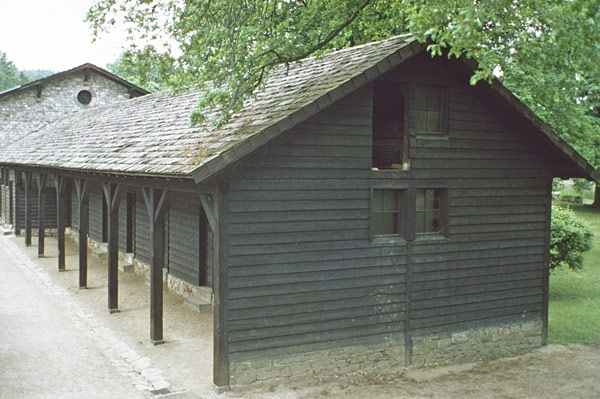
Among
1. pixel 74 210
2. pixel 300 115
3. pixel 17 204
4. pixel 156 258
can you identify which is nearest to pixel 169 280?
pixel 156 258

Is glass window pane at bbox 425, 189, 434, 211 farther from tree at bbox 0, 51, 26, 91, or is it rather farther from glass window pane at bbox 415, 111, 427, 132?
tree at bbox 0, 51, 26, 91

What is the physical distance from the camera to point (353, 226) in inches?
399

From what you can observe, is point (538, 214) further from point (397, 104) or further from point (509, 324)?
point (397, 104)

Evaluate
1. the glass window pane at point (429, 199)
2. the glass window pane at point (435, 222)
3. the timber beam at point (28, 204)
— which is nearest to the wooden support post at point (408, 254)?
the glass window pane at point (429, 199)

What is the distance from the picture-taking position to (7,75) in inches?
3787

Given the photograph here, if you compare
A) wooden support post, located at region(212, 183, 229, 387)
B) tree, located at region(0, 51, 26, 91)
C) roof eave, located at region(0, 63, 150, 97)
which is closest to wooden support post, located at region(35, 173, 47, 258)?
roof eave, located at region(0, 63, 150, 97)

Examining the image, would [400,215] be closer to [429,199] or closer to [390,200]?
[390,200]

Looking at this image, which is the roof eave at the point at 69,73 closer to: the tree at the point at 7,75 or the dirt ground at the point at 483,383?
the dirt ground at the point at 483,383

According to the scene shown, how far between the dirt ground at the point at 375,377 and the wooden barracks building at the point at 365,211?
1.03ft

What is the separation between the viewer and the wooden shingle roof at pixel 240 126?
9047mm

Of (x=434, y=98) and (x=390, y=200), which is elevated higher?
(x=434, y=98)

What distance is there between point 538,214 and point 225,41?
6.86 meters

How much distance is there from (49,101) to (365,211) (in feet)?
92.0

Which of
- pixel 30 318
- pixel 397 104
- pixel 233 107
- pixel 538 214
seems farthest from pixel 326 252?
pixel 30 318
